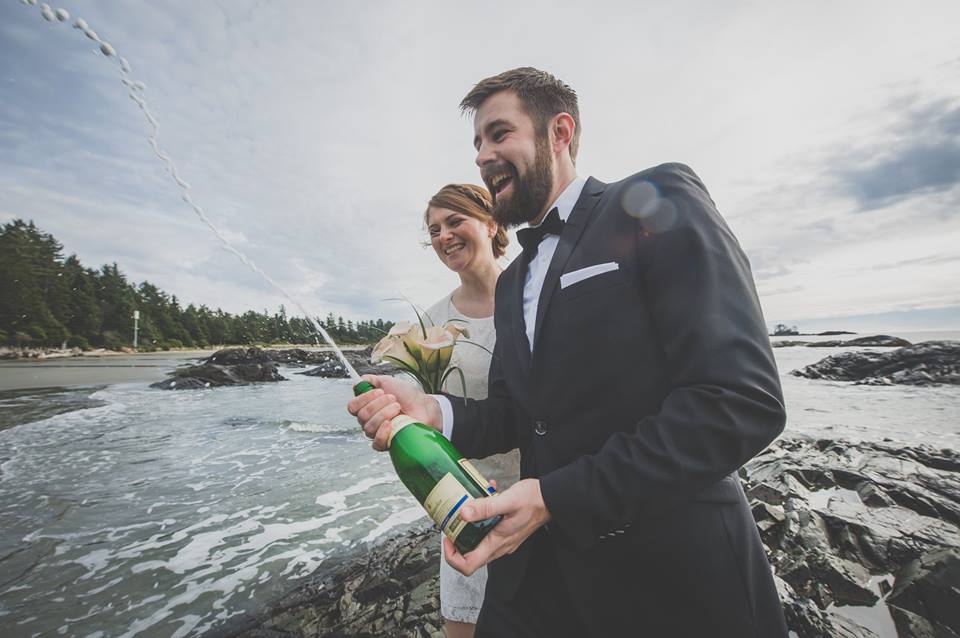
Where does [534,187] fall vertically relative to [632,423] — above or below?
above

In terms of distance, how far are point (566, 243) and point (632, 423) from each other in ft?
2.38

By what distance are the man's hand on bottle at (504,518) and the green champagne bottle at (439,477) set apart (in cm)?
4

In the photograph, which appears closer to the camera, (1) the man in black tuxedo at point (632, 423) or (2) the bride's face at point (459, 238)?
(1) the man in black tuxedo at point (632, 423)

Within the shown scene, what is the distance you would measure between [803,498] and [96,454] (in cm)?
1335

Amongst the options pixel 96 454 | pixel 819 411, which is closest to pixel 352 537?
pixel 96 454

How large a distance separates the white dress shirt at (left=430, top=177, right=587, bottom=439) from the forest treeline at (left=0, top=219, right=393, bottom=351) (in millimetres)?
30750

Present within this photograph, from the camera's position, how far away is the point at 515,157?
6.41 feet

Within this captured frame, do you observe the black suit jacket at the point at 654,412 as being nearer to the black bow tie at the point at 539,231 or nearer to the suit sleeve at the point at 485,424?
the black bow tie at the point at 539,231

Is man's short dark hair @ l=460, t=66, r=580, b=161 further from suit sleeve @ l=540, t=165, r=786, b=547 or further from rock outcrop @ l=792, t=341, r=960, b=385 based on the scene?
rock outcrop @ l=792, t=341, r=960, b=385

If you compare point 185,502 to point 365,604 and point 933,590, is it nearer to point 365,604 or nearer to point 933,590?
point 365,604

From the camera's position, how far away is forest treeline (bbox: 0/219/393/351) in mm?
42438

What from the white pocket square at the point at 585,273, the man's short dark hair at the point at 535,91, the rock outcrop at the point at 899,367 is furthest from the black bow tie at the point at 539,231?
the rock outcrop at the point at 899,367

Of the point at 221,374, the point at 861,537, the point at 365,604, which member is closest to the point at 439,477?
the point at 365,604

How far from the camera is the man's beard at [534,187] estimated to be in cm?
194
